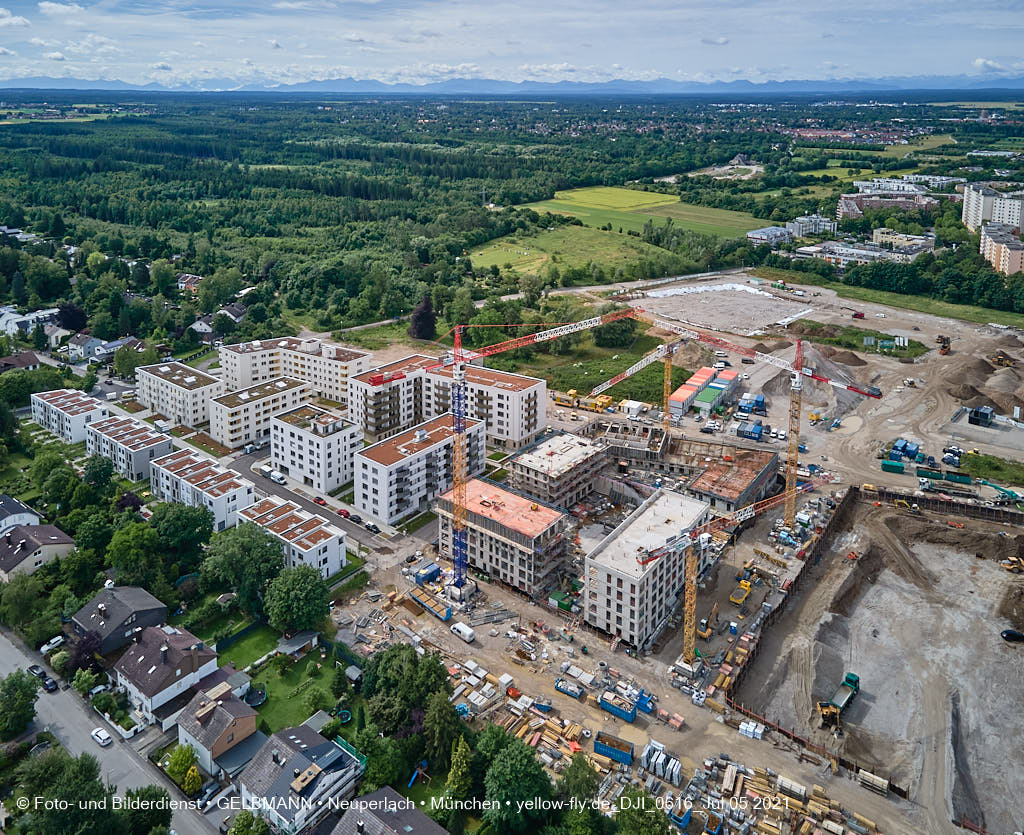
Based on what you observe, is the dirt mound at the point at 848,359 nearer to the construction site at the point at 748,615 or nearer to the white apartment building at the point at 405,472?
the construction site at the point at 748,615

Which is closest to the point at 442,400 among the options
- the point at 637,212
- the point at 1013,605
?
the point at 1013,605

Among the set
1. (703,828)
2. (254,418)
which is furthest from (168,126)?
(703,828)

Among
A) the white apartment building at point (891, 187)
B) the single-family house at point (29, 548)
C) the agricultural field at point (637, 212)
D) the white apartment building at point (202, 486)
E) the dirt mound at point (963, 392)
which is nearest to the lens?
the single-family house at point (29, 548)

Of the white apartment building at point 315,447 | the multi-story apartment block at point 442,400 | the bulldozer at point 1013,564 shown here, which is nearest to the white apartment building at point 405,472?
the white apartment building at point 315,447

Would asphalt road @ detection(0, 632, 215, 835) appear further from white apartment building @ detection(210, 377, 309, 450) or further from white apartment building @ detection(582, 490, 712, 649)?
white apartment building @ detection(210, 377, 309, 450)

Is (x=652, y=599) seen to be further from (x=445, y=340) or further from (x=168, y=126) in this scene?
(x=168, y=126)

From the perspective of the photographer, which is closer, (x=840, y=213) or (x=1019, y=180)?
(x=840, y=213)
